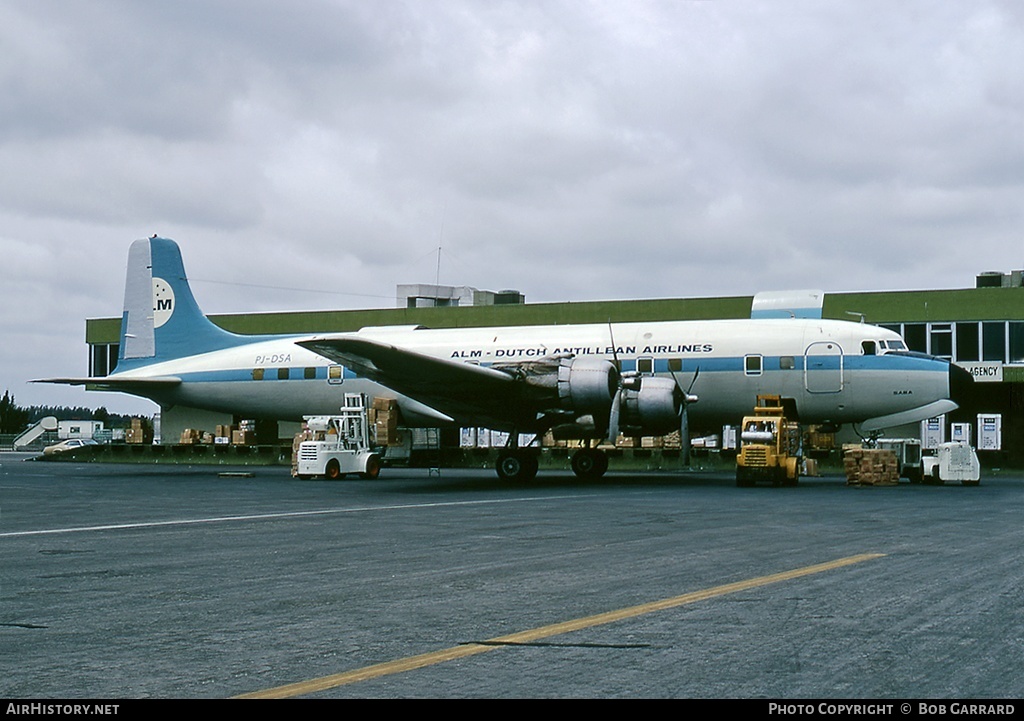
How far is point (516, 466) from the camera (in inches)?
1178

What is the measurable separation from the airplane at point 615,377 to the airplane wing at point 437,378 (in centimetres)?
4

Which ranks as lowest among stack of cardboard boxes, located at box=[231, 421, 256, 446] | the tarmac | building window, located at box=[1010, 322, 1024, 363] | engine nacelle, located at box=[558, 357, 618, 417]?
the tarmac

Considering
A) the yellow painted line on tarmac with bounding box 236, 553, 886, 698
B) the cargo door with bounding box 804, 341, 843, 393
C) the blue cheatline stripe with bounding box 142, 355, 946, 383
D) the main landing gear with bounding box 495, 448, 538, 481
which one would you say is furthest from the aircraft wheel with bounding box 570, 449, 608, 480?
the yellow painted line on tarmac with bounding box 236, 553, 886, 698

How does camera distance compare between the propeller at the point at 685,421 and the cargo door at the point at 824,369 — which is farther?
the cargo door at the point at 824,369

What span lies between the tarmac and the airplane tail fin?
64.5 ft

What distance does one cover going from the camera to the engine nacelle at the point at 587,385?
2809cm

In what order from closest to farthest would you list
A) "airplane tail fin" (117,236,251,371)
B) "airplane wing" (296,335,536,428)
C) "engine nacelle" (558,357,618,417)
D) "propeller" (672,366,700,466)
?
"airplane wing" (296,335,536,428) → "engine nacelle" (558,357,618,417) → "propeller" (672,366,700,466) → "airplane tail fin" (117,236,251,371)

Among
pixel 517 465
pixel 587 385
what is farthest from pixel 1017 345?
pixel 517 465

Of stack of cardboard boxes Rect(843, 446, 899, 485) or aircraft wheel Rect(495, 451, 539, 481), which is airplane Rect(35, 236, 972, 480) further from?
stack of cardboard boxes Rect(843, 446, 899, 485)

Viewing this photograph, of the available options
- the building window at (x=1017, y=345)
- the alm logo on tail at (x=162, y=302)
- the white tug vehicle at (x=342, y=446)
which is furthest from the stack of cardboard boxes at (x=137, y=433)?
the building window at (x=1017, y=345)

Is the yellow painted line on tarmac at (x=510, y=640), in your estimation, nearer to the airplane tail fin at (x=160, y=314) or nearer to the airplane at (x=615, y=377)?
the airplane at (x=615, y=377)

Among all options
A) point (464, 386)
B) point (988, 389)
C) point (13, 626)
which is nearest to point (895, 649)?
point (13, 626)

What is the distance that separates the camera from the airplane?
92.9 feet
